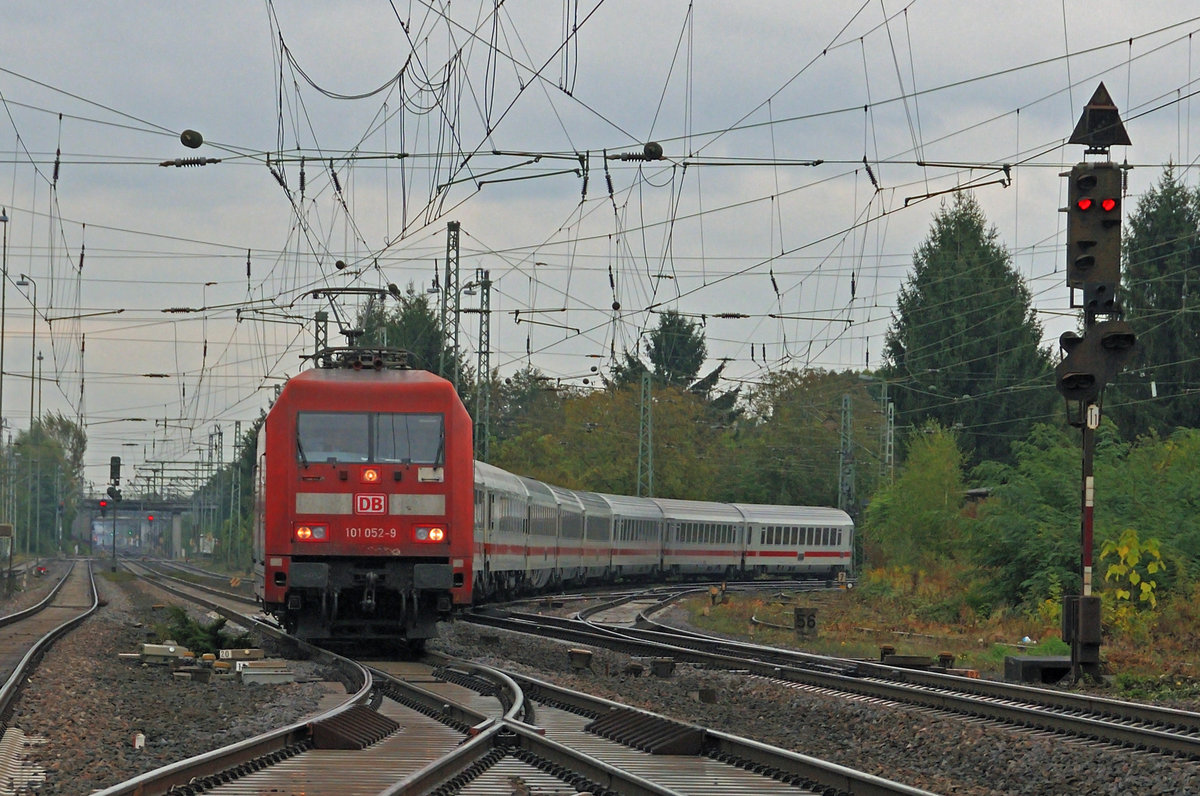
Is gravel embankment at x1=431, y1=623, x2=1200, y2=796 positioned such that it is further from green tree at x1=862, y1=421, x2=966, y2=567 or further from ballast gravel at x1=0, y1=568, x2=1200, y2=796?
green tree at x1=862, y1=421, x2=966, y2=567

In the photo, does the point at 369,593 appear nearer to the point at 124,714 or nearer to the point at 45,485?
the point at 124,714

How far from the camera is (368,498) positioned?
19312 millimetres

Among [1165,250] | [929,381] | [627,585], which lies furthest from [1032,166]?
[929,381]

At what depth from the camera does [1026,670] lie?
17.4 meters

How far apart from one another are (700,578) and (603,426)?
21.2 meters

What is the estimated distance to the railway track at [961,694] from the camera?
11898 mm

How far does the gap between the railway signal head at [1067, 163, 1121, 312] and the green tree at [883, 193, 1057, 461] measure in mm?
58648

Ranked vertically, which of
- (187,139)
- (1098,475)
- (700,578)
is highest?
(187,139)

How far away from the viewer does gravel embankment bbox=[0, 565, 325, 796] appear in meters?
9.89

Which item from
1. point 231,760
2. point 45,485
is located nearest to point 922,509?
point 231,760

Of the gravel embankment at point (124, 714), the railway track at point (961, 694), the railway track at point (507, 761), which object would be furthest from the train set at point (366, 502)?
the railway track at point (507, 761)

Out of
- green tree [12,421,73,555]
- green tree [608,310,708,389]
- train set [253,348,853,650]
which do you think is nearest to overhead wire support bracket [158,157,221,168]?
train set [253,348,853,650]

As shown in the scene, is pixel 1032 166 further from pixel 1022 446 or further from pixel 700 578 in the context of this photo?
pixel 700 578

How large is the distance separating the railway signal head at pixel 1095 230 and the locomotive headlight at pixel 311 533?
30.2 ft
